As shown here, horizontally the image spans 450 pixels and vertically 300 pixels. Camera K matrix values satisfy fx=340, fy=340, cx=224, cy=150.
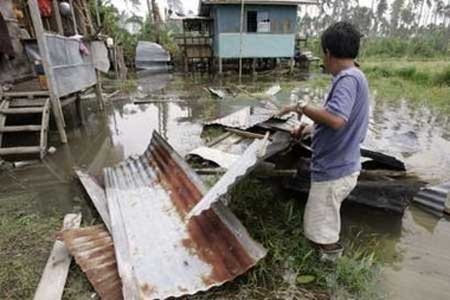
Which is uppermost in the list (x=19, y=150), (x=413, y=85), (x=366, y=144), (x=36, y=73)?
(x=36, y=73)

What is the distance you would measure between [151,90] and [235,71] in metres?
7.42

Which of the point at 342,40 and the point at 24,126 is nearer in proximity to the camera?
the point at 342,40

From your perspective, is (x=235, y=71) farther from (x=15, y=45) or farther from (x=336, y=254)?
(x=336, y=254)

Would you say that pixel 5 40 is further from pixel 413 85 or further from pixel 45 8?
pixel 413 85

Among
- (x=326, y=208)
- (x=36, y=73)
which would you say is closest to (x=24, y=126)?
(x=36, y=73)

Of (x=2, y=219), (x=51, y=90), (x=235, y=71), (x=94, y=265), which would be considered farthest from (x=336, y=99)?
(x=235, y=71)

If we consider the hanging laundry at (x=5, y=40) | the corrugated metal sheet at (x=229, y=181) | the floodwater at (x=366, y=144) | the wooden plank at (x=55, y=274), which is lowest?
the floodwater at (x=366, y=144)

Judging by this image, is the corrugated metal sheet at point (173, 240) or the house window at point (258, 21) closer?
the corrugated metal sheet at point (173, 240)

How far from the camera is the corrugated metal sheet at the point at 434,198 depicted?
382 centimetres

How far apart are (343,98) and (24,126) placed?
17.0 feet

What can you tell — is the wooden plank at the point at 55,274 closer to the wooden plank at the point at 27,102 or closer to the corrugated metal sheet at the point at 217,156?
the corrugated metal sheet at the point at 217,156

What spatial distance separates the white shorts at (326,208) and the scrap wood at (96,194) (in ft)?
5.64

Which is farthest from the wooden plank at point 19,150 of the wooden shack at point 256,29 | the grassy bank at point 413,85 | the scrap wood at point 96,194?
the wooden shack at point 256,29

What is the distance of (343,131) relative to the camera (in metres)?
2.29
